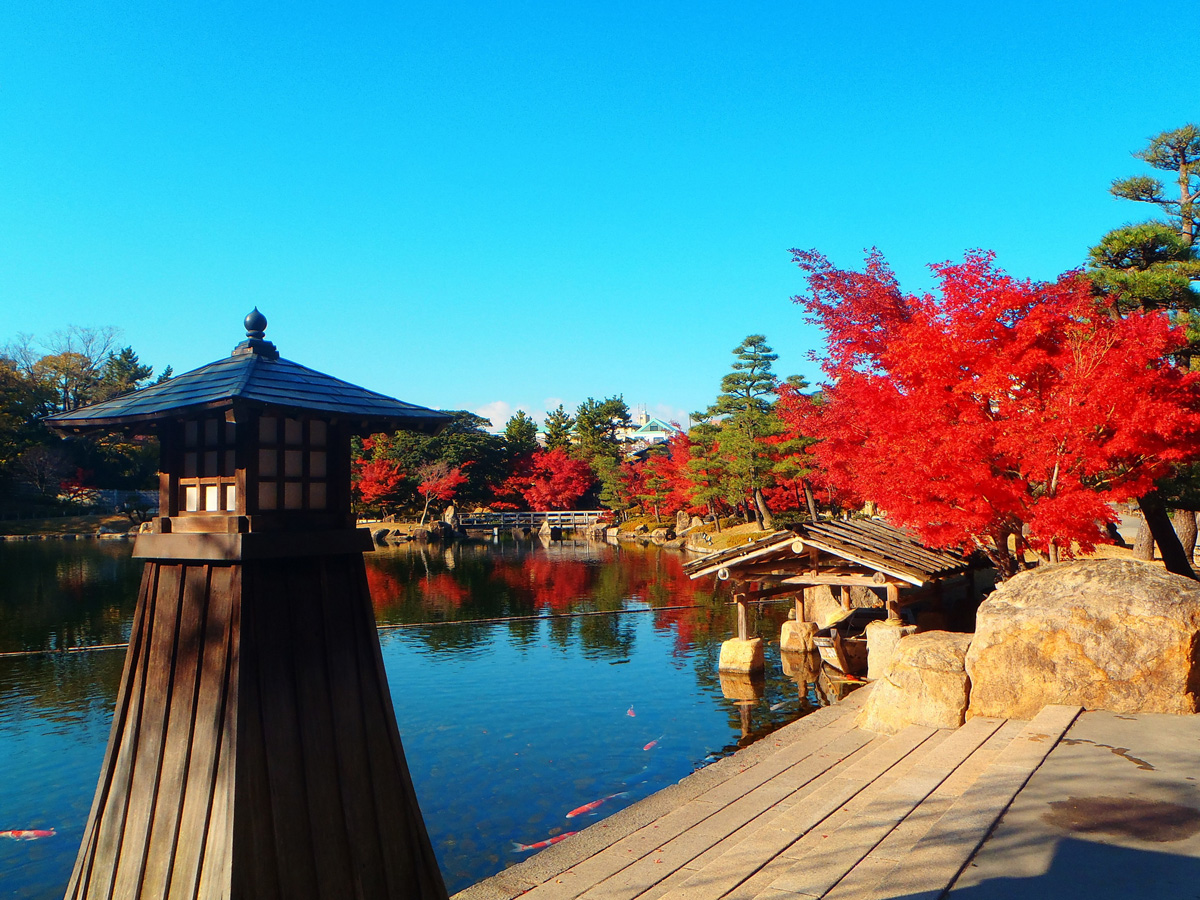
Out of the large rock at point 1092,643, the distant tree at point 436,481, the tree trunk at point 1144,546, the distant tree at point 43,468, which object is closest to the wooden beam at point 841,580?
the large rock at point 1092,643

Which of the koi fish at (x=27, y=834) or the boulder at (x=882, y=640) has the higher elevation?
the boulder at (x=882, y=640)

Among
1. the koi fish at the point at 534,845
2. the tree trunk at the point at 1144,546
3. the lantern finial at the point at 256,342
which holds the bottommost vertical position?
the koi fish at the point at 534,845

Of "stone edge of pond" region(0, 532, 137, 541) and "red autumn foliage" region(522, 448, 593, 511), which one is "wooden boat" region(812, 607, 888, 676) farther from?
"stone edge of pond" region(0, 532, 137, 541)

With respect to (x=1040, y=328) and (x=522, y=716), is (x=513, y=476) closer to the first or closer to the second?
(x=522, y=716)

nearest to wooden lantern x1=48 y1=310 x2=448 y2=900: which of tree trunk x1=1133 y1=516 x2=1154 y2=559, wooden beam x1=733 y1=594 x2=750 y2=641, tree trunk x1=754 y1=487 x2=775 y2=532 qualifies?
wooden beam x1=733 y1=594 x2=750 y2=641

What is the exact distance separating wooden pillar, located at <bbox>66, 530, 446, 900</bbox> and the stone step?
272 cm

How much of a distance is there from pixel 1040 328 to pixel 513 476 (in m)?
50.6

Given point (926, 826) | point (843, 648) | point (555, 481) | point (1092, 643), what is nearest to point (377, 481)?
point (555, 481)

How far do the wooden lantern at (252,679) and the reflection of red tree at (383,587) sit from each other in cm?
1888

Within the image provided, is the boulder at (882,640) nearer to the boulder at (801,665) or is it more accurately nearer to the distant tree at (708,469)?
the boulder at (801,665)

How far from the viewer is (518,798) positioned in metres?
9.58

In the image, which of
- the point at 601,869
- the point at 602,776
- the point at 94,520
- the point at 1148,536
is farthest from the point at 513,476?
the point at 601,869

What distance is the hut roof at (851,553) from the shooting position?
471 inches

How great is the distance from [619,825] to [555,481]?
51890 mm
